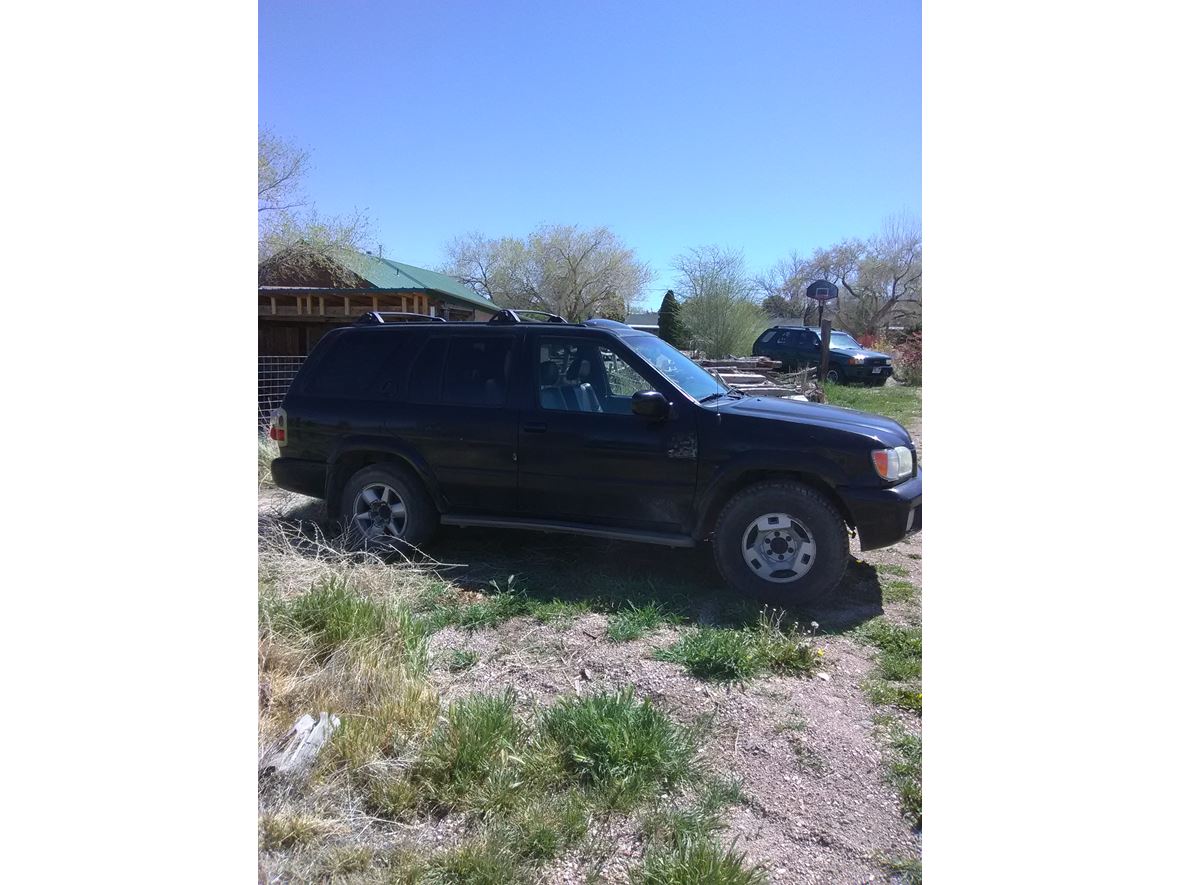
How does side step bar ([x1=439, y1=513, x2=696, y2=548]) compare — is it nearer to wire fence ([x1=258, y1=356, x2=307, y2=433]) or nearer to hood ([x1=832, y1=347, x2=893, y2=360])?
wire fence ([x1=258, y1=356, x2=307, y2=433])

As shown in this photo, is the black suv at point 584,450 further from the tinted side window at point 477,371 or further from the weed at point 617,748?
the weed at point 617,748

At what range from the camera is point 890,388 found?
2145 centimetres

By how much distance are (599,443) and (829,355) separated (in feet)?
60.0

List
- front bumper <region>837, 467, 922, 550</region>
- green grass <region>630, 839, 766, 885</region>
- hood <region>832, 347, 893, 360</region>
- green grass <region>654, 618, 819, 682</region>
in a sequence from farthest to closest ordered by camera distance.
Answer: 1. hood <region>832, 347, 893, 360</region>
2. front bumper <region>837, 467, 922, 550</region>
3. green grass <region>654, 618, 819, 682</region>
4. green grass <region>630, 839, 766, 885</region>

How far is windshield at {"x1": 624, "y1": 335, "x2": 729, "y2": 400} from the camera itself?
5246 mm

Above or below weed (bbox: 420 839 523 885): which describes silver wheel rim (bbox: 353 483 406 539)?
above

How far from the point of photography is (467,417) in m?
5.49

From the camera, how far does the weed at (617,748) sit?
292 centimetres

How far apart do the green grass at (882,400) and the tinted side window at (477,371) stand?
32.8 feet

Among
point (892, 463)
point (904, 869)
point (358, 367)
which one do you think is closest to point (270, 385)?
point (358, 367)

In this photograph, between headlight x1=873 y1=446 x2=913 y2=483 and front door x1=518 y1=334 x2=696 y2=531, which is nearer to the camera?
headlight x1=873 y1=446 x2=913 y2=483

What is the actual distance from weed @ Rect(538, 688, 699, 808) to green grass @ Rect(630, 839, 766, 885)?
0.32 meters

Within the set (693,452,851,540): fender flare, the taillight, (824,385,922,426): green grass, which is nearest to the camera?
(693,452,851,540): fender flare

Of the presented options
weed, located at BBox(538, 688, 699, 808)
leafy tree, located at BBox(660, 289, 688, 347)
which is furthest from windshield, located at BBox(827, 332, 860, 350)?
weed, located at BBox(538, 688, 699, 808)
